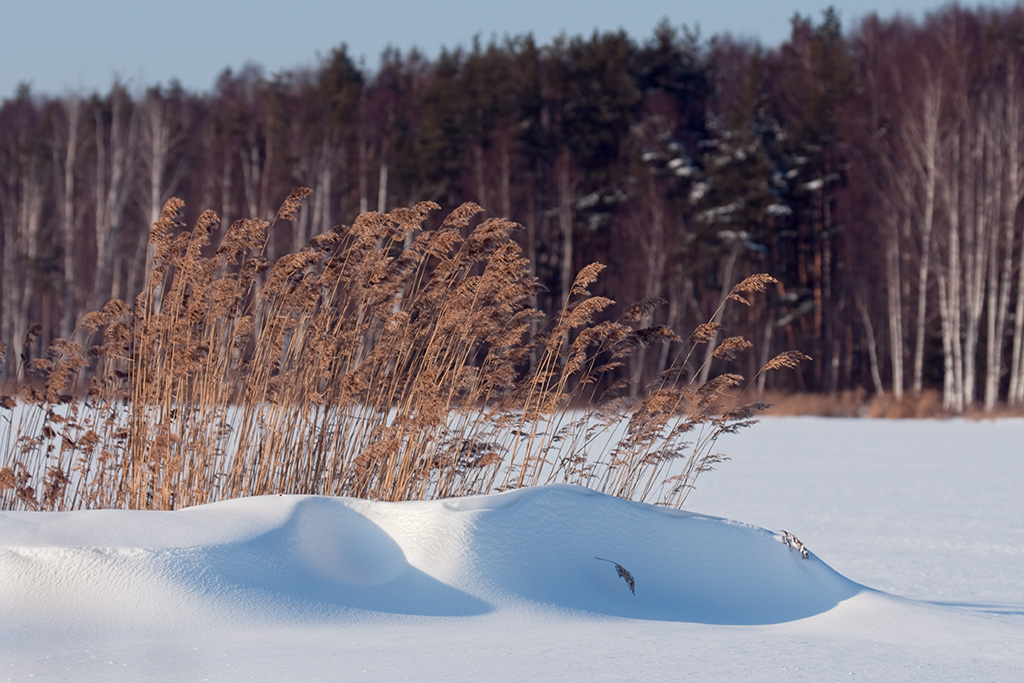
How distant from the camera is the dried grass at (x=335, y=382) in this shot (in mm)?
4211

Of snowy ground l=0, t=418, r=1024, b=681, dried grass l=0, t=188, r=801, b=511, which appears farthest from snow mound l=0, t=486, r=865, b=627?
dried grass l=0, t=188, r=801, b=511

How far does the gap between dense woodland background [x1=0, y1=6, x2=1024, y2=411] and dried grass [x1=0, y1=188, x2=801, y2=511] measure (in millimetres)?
18796

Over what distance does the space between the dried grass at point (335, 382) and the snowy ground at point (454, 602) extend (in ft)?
2.15

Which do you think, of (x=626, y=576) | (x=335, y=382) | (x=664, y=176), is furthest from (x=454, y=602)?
(x=664, y=176)

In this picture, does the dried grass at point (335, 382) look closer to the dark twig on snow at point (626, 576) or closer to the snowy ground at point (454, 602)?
the snowy ground at point (454, 602)

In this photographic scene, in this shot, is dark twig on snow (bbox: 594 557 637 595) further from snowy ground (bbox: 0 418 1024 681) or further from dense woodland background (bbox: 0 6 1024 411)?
dense woodland background (bbox: 0 6 1024 411)

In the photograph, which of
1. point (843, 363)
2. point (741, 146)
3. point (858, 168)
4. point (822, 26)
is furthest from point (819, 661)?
point (822, 26)

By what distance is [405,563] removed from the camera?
3289mm

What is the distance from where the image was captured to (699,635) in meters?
3.06

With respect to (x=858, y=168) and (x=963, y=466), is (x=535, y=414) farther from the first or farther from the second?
(x=858, y=168)

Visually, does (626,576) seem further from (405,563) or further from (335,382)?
(335,382)

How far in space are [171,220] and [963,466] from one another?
879cm

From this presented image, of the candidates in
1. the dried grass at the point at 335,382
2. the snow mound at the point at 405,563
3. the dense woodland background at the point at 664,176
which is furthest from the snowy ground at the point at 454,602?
the dense woodland background at the point at 664,176

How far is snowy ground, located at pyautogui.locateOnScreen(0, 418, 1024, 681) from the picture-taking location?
271cm
